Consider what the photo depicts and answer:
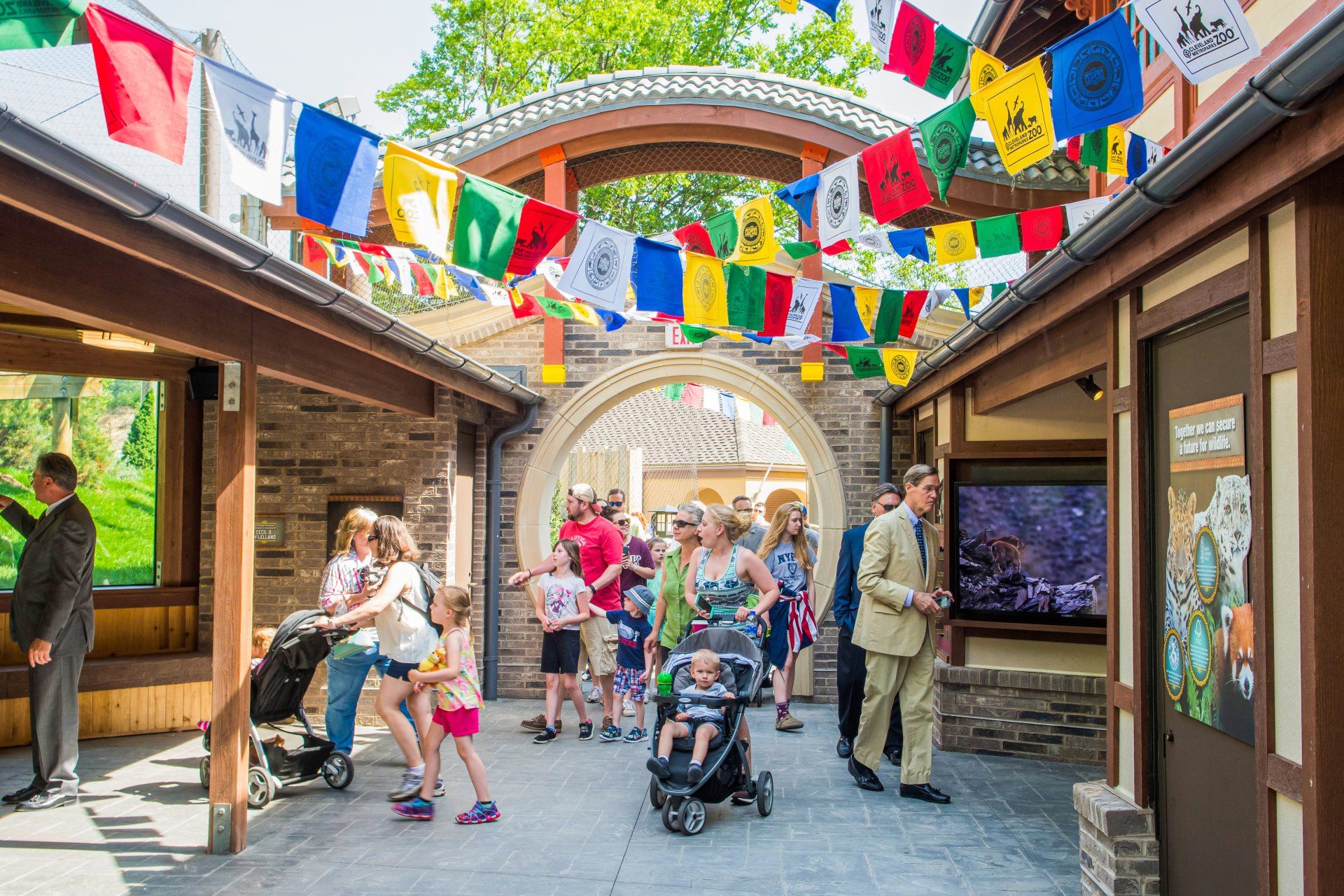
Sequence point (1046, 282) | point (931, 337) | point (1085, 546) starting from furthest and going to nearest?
point (931, 337) → point (1085, 546) → point (1046, 282)

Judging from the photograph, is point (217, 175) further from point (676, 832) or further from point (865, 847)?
point (865, 847)

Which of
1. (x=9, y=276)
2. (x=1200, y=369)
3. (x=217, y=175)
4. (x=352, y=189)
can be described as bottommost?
(x=1200, y=369)

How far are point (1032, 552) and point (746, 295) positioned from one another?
8.72 feet

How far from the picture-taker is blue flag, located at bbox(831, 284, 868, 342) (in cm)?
740

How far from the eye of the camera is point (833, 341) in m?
7.82

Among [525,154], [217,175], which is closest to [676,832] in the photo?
[217,175]

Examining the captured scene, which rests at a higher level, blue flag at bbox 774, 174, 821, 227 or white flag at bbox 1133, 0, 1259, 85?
blue flag at bbox 774, 174, 821, 227

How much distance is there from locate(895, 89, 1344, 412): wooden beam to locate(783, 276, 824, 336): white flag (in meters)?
2.13

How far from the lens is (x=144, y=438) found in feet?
26.6

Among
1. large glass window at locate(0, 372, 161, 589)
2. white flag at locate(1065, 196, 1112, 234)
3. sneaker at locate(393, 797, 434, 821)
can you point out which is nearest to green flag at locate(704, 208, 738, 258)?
white flag at locate(1065, 196, 1112, 234)

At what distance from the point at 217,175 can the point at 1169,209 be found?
6.13 meters

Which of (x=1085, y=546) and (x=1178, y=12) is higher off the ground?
(x=1178, y=12)

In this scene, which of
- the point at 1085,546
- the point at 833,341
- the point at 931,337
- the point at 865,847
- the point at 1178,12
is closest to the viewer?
the point at 1178,12

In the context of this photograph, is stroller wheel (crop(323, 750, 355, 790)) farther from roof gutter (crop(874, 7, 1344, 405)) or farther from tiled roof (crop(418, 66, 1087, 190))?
tiled roof (crop(418, 66, 1087, 190))
